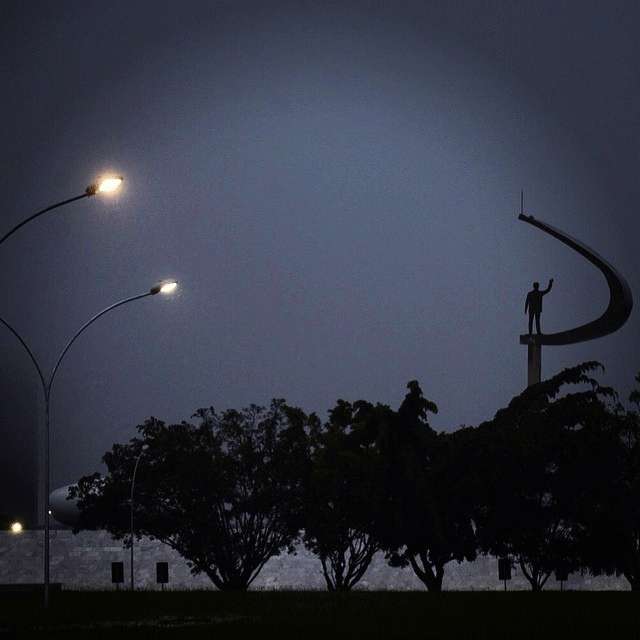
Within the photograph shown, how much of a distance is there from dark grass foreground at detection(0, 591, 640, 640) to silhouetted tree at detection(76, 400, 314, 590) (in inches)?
1156

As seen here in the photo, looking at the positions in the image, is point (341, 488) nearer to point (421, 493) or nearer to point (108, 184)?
point (421, 493)

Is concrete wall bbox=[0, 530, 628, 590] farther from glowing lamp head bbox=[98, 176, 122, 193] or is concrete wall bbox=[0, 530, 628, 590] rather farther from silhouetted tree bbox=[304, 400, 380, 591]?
glowing lamp head bbox=[98, 176, 122, 193]

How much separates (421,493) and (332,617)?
2882 centimetres

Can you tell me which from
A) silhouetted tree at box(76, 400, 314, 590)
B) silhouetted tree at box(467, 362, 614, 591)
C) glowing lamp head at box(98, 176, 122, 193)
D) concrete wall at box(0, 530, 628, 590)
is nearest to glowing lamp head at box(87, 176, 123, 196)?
glowing lamp head at box(98, 176, 122, 193)

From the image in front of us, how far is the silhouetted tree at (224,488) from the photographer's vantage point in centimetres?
6781

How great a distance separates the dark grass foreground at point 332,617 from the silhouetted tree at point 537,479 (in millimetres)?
16536

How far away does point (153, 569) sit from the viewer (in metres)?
79.9

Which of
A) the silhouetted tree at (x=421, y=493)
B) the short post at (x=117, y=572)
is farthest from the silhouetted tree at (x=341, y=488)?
the short post at (x=117, y=572)

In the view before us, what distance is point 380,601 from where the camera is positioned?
35500 mm

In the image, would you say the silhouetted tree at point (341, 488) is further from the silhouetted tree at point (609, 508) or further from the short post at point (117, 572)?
the short post at point (117, 572)

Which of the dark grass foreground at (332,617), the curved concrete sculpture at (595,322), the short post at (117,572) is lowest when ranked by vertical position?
the dark grass foreground at (332,617)

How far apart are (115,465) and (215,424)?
6196 millimetres

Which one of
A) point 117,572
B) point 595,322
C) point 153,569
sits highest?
point 595,322

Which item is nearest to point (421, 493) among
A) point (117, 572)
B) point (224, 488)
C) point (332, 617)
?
point (224, 488)
